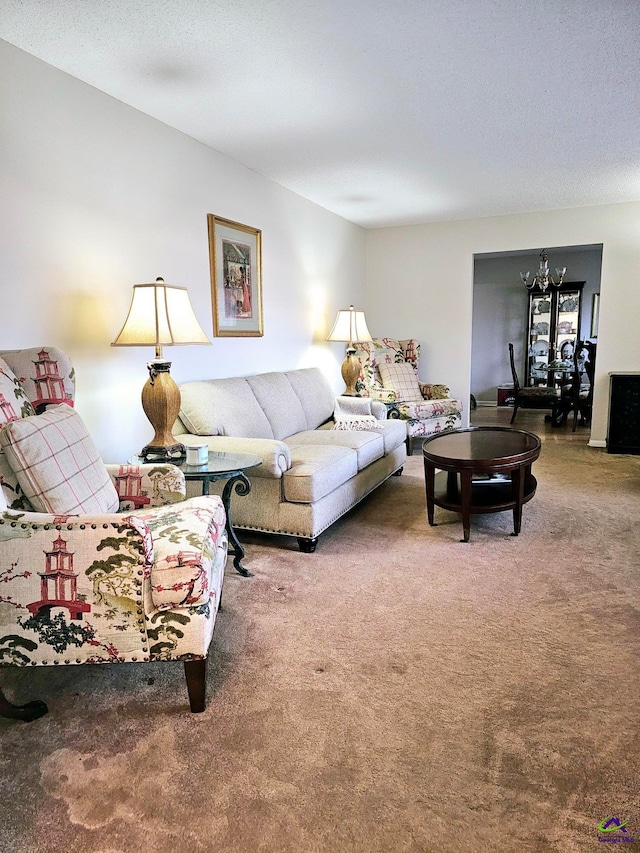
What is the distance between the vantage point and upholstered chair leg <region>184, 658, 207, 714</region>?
1.82 meters

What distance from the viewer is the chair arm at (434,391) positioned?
596 centimetres

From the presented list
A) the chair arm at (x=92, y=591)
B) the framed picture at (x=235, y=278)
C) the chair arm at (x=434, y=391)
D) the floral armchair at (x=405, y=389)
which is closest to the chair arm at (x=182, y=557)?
the chair arm at (x=92, y=591)

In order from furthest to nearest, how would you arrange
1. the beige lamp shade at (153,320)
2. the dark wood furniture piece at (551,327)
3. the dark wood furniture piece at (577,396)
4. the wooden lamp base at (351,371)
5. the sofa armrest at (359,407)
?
the dark wood furniture piece at (551,327) → the dark wood furniture piece at (577,396) → the wooden lamp base at (351,371) → the sofa armrest at (359,407) → the beige lamp shade at (153,320)

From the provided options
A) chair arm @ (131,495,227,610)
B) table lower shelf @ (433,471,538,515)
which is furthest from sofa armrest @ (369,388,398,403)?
chair arm @ (131,495,227,610)

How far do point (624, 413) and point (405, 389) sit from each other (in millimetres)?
2087

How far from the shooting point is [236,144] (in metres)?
3.72

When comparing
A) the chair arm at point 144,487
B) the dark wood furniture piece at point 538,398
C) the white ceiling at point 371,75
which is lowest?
the dark wood furniture piece at point 538,398

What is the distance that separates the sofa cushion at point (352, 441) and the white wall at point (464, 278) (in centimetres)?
261

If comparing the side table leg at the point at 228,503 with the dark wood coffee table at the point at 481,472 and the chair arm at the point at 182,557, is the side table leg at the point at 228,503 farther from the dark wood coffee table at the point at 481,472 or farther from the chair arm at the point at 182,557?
the dark wood coffee table at the point at 481,472

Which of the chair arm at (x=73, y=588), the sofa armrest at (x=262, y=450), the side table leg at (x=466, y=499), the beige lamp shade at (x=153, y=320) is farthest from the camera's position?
the side table leg at (x=466, y=499)

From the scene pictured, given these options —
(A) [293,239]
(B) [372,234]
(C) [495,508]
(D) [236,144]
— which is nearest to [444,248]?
(B) [372,234]

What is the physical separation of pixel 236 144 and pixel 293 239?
4.18 feet

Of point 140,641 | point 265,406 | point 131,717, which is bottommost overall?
point 131,717

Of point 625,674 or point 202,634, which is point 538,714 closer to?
point 625,674
